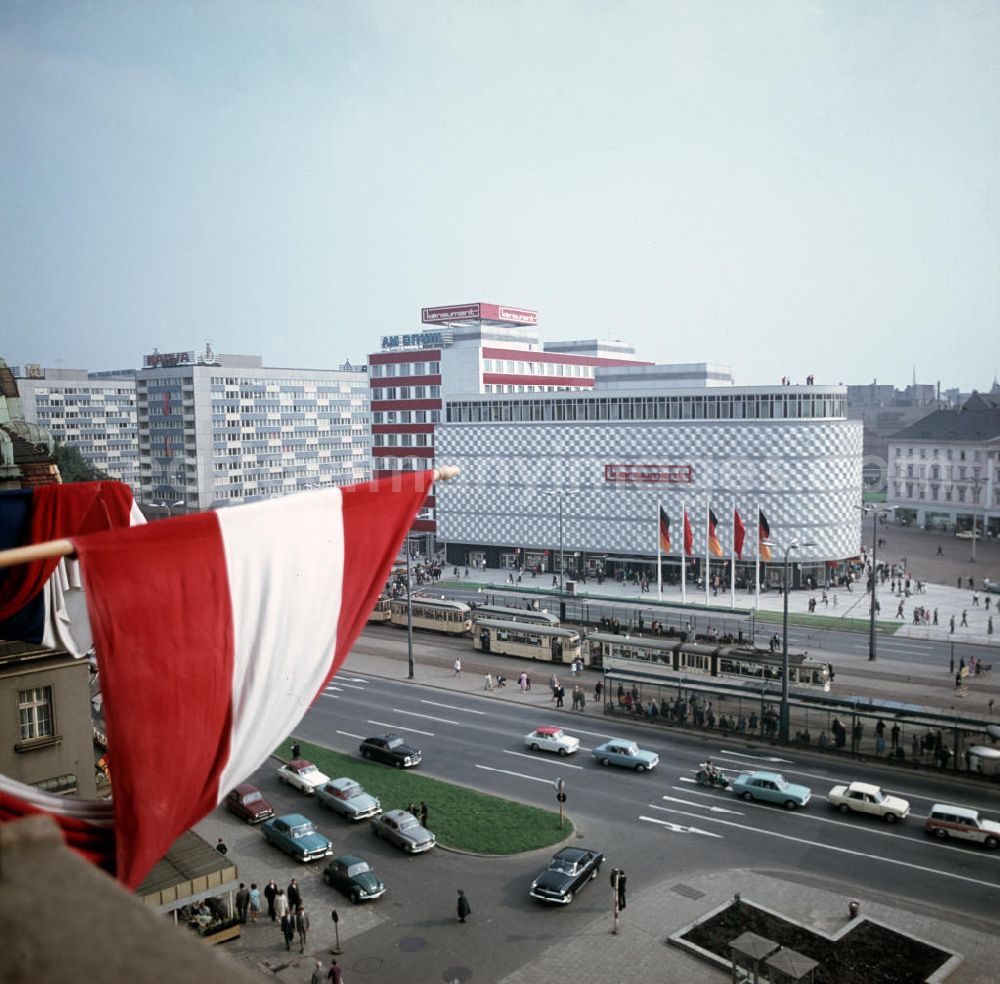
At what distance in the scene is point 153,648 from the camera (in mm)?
6258

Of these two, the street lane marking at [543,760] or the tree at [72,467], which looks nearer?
the street lane marking at [543,760]

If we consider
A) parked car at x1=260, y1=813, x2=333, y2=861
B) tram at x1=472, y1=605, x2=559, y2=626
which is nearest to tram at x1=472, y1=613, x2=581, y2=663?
tram at x1=472, y1=605, x2=559, y2=626

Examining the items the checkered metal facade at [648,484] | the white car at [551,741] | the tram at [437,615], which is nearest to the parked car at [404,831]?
the white car at [551,741]

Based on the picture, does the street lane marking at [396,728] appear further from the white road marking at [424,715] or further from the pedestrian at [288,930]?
the pedestrian at [288,930]

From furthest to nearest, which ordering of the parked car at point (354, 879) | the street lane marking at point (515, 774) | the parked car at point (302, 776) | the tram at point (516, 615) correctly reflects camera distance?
the tram at point (516, 615) → the street lane marking at point (515, 774) → the parked car at point (302, 776) → the parked car at point (354, 879)

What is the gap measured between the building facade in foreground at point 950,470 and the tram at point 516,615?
62666 millimetres

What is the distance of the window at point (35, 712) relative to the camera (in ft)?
69.5

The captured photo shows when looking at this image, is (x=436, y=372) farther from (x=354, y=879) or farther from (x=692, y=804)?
(x=354, y=879)

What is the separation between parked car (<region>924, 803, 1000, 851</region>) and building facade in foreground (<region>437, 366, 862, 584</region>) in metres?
40.2

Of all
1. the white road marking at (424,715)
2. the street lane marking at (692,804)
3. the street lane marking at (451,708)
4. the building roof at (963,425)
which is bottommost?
the street lane marking at (451,708)

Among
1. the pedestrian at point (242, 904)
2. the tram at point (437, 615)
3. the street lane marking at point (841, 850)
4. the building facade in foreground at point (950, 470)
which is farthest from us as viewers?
the building facade in foreground at point (950, 470)

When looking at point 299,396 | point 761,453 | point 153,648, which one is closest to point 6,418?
point 153,648

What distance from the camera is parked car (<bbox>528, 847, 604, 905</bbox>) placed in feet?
76.8

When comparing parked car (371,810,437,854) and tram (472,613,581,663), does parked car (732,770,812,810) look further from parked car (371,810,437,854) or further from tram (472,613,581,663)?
tram (472,613,581,663)
